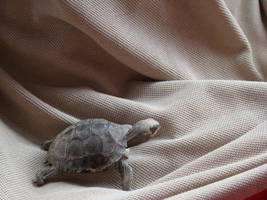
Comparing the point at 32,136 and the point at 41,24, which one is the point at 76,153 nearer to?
the point at 32,136

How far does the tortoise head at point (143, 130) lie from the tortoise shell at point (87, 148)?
40mm

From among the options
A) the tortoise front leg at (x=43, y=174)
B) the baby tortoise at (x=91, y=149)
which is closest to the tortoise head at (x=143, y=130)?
the baby tortoise at (x=91, y=149)

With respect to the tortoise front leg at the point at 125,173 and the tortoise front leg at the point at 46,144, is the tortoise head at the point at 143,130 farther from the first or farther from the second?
the tortoise front leg at the point at 46,144

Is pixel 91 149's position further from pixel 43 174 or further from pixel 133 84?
pixel 133 84

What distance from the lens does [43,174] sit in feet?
2.90

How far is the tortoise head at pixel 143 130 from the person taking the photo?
92cm

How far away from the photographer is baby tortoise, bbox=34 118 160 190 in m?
0.88

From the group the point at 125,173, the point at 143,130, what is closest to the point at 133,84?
the point at 143,130

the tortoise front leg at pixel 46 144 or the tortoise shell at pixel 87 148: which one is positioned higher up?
the tortoise shell at pixel 87 148

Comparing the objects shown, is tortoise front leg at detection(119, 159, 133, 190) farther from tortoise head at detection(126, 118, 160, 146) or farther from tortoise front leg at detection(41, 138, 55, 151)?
tortoise front leg at detection(41, 138, 55, 151)

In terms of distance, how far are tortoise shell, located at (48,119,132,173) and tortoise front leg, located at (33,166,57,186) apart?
0.06ft

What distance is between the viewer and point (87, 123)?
36.4 inches

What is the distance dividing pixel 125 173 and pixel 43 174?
0.80 feet

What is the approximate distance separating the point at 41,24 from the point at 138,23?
0.32 m
